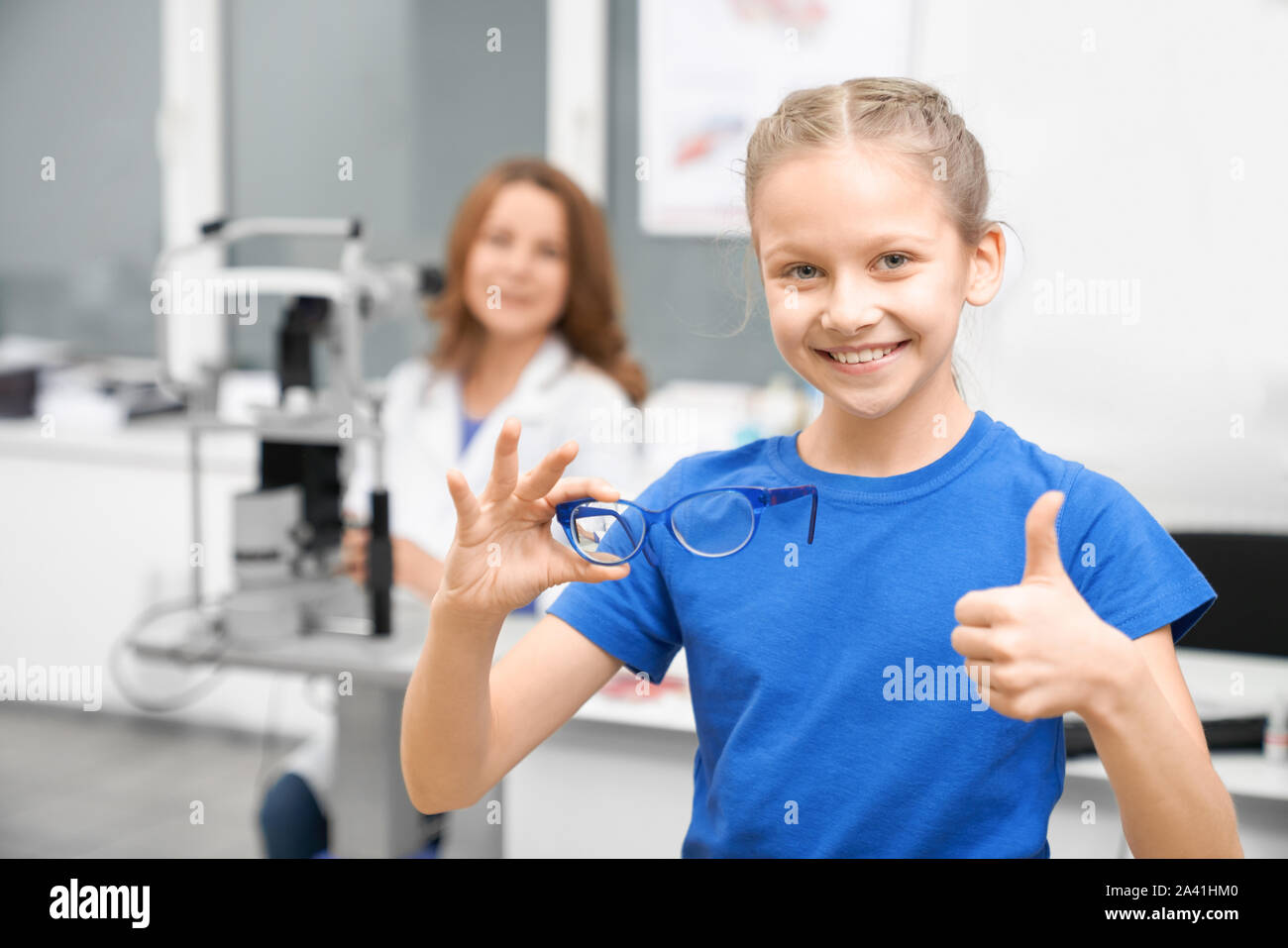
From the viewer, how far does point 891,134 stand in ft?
2.96

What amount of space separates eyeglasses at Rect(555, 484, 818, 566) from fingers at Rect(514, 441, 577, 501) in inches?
0.9

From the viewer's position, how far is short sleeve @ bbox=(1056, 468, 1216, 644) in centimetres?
85

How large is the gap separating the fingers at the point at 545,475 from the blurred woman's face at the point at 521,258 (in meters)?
1.66

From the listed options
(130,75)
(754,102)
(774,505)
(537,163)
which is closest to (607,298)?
(537,163)

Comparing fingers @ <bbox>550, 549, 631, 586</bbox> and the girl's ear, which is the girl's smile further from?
fingers @ <bbox>550, 549, 631, 586</bbox>

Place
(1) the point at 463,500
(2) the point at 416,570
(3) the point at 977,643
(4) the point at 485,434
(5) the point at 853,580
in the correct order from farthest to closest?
(4) the point at 485,434 < (2) the point at 416,570 < (5) the point at 853,580 < (1) the point at 463,500 < (3) the point at 977,643

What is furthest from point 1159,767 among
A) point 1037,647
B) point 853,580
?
point 853,580

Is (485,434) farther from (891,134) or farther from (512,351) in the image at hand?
(891,134)

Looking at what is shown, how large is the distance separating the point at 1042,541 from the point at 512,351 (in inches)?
74.3

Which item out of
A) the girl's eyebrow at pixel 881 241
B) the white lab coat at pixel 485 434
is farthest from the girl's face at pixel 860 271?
the white lab coat at pixel 485 434

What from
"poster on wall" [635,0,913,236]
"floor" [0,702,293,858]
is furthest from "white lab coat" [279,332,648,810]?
"poster on wall" [635,0,913,236]

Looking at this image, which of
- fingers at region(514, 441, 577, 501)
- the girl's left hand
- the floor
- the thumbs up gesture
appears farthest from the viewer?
the floor

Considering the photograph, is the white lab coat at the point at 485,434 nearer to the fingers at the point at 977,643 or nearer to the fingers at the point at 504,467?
the fingers at the point at 504,467
